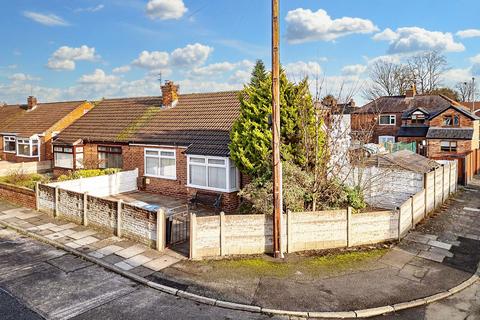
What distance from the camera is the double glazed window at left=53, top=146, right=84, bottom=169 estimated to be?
2212 centimetres

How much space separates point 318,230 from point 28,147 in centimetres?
2607

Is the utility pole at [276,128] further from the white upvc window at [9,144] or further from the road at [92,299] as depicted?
the white upvc window at [9,144]

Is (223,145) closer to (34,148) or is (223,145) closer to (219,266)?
(219,266)

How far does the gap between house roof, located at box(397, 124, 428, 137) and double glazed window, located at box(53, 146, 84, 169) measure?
31428 millimetres

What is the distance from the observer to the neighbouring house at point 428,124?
32469mm

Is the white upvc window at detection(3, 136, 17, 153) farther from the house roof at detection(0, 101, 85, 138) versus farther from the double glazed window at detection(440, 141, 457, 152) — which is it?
the double glazed window at detection(440, 141, 457, 152)

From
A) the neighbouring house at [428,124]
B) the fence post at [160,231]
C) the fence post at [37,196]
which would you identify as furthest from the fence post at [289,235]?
the neighbouring house at [428,124]

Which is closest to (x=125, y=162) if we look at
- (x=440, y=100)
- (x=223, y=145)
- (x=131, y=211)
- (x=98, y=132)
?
(x=98, y=132)

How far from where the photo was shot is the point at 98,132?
73.8ft

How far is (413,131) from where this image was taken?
1496 inches

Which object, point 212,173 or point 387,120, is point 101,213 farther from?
point 387,120

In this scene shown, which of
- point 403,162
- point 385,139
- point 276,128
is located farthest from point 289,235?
point 385,139

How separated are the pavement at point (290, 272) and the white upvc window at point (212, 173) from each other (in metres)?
5.27

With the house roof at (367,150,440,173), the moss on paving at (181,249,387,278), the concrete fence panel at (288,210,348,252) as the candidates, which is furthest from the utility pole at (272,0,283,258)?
the house roof at (367,150,440,173)
